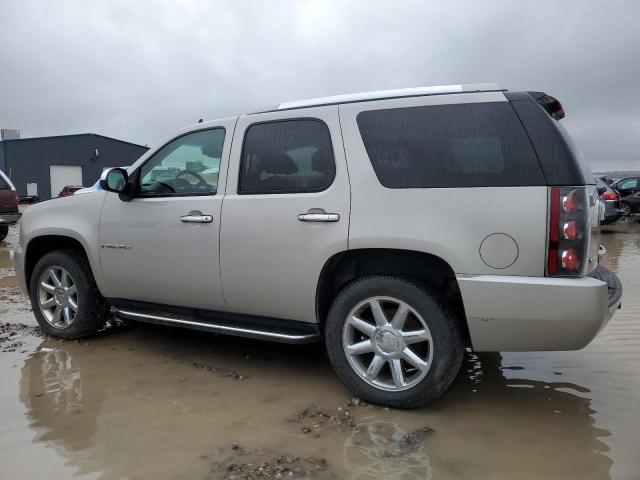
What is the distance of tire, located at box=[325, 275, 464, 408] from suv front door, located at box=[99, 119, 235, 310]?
3.18 ft

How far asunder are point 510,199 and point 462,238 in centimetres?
32

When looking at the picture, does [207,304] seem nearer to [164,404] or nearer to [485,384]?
[164,404]

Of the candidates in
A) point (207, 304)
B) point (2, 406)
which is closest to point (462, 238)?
point (207, 304)

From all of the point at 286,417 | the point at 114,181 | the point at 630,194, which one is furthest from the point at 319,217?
the point at 630,194

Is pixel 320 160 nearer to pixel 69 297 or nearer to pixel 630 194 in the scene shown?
pixel 69 297

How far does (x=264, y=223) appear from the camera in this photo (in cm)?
344

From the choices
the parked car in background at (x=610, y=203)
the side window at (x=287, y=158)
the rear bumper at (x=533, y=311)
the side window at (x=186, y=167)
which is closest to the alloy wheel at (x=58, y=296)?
the side window at (x=186, y=167)

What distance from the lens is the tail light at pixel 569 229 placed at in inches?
107

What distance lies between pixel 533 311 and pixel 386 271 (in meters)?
0.88

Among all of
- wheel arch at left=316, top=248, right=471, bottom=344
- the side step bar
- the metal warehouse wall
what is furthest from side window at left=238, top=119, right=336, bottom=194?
the metal warehouse wall

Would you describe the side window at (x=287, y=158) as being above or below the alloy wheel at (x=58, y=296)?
above

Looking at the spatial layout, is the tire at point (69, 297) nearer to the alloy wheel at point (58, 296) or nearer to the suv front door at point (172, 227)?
the alloy wheel at point (58, 296)

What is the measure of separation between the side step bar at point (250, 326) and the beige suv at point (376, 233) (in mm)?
14

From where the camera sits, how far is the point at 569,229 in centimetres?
271
